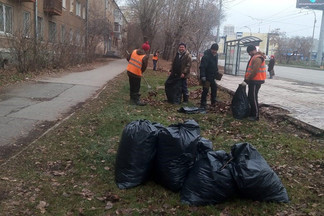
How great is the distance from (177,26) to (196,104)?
65.8 ft

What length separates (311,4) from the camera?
203ft

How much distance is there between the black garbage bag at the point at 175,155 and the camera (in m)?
3.52

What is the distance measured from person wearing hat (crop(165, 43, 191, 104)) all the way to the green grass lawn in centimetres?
204

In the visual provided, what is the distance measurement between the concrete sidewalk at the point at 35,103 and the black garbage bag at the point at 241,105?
12.7 feet

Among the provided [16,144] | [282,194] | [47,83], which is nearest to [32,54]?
[47,83]

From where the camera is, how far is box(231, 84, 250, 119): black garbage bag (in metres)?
6.97

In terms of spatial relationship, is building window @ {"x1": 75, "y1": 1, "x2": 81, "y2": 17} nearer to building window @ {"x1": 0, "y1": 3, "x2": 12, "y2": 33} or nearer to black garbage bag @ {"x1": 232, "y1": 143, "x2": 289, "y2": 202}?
building window @ {"x1": 0, "y1": 3, "x2": 12, "y2": 33}

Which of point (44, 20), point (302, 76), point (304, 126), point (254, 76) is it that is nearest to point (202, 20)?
point (302, 76)

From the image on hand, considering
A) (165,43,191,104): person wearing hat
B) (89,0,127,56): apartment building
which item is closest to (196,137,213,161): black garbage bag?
(165,43,191,104): person wearing hat

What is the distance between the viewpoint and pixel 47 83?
12008mm

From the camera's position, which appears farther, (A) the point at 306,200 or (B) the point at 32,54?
(B) the point at 32,54

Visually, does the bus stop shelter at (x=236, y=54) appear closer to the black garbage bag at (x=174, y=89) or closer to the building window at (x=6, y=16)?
the black garbage bag at (x=174, y=89)

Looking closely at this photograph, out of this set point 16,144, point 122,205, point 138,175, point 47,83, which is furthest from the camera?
point 47,83

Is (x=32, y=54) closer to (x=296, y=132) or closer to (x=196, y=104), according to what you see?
(x=196, y=104)
